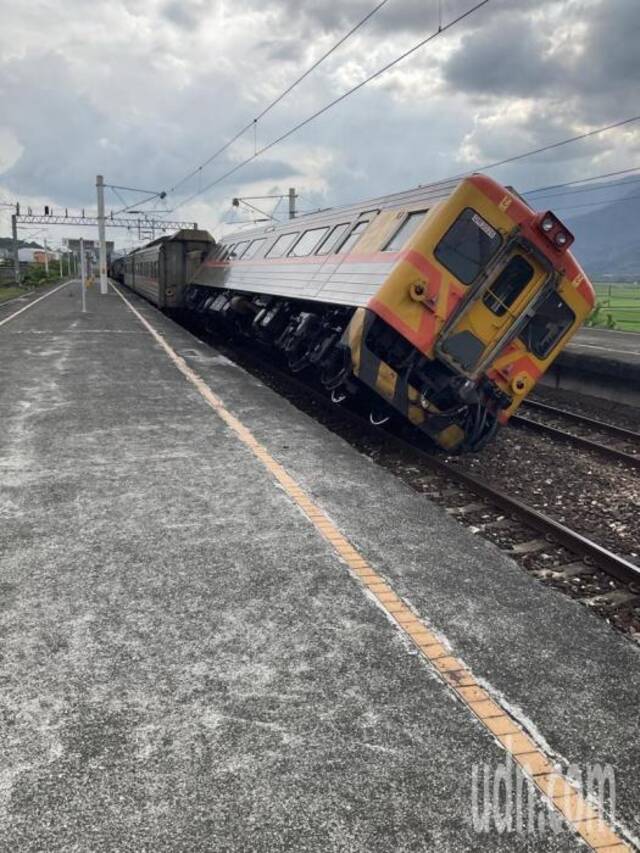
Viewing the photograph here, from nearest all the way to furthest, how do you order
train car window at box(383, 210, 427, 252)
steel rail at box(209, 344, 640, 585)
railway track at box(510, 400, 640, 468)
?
steel rail at box(209, 344, 640, 585) < train car window at box(383, 210, 427, 252) < railway track at box(510, 400, 640, 468)

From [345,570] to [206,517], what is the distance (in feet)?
4.38

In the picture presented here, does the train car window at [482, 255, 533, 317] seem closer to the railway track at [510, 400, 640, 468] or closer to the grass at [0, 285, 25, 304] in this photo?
the railway track at [510, 400, 640, 468]

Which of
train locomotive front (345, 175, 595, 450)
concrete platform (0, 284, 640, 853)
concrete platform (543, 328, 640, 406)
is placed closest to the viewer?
concrete platform (0, 284, 640, 853)

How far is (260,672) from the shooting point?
3.16m

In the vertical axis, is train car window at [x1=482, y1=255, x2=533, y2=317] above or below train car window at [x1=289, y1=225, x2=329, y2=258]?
below

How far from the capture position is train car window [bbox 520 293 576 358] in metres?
7.96

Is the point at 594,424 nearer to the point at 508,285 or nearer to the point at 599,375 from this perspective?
the point at 599,375

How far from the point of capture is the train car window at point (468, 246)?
7.41 metres

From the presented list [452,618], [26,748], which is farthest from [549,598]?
[26,748]

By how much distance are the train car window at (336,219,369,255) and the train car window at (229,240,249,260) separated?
24.8 ft

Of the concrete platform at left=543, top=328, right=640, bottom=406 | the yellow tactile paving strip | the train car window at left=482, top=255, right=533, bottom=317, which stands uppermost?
the train car window at left=482, top=255, right=533, bottom=317

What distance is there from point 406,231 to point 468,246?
0.91m

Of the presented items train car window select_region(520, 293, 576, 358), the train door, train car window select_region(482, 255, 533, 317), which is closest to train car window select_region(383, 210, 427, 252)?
the train door

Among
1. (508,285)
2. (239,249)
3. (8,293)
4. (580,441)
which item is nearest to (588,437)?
(580,441)
